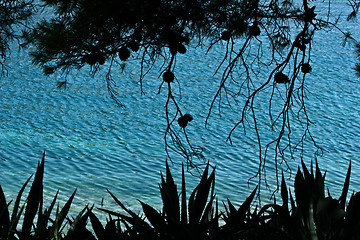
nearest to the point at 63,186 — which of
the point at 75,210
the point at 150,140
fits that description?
the point at 75,210

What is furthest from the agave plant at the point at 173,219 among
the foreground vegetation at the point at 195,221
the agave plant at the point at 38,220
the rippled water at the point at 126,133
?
the rippled water at the point at 126,133

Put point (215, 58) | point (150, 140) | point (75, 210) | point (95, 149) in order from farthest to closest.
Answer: point (215, 58), point (150, 140), point (95, 149), point (75, 210)

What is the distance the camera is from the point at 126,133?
20.3 feet

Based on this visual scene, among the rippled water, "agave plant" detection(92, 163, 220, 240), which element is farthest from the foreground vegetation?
the rippled water

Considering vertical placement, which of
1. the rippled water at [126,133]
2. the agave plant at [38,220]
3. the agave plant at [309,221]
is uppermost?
the rippled water at [126,133]

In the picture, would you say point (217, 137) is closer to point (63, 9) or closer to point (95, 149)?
point (95, 149)

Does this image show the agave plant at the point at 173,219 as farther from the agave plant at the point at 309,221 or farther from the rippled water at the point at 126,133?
the rippled water at the point at 126,133

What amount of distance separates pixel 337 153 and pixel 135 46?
393cm

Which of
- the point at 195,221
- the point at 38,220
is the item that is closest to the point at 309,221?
the point at 195,221

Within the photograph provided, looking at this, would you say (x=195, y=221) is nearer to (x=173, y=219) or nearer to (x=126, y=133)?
(x=173, y=219)

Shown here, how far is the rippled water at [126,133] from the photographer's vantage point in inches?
191

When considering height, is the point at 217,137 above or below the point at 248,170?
above

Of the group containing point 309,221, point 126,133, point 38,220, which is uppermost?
point 126,133

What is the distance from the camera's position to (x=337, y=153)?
19.3ft
